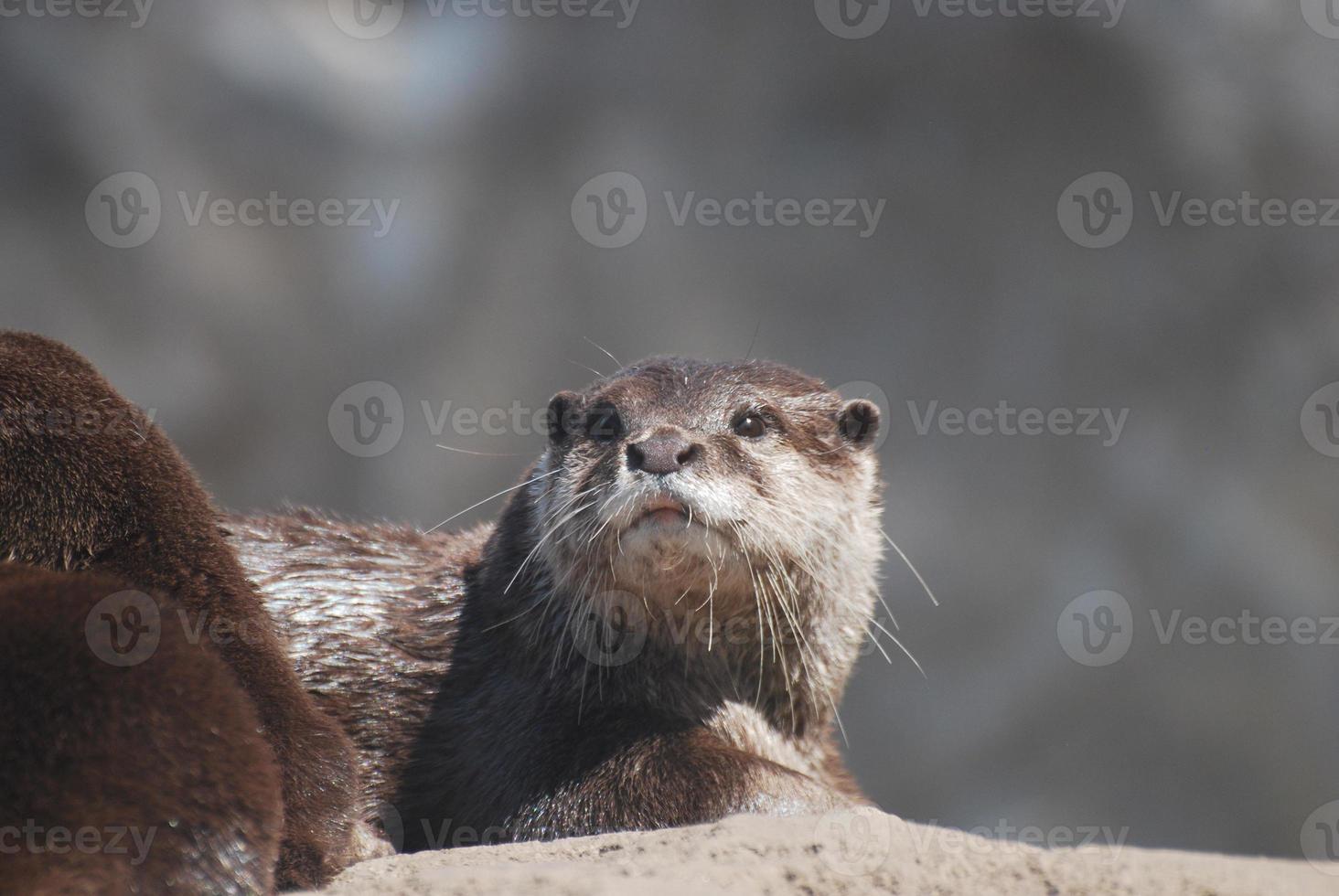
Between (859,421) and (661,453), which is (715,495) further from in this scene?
(859,421)

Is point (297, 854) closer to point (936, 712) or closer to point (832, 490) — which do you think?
point (832, 490)

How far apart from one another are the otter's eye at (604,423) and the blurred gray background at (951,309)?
2775 millimetres

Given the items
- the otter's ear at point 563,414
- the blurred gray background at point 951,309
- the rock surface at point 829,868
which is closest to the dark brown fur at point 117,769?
the rock surface at point 829,868

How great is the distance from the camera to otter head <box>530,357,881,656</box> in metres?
3.21

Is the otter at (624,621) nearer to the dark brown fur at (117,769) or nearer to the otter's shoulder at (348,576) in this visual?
the otter's shoulder at (348,576)

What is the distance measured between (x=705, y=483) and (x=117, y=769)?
5.32 feet

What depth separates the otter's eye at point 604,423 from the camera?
354cm

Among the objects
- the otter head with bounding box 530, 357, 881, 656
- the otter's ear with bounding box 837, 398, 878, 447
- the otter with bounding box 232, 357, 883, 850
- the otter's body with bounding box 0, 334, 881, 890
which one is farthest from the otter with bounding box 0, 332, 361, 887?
the otter's ear with bounding box 837, 398, 878, 447

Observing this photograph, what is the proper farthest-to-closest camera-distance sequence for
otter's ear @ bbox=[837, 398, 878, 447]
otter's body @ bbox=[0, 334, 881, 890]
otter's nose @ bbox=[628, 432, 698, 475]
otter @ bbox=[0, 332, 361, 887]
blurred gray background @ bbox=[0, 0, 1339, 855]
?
1. blurred gray background @ bbox=[0, 0, 1339, 855]
2. otter's ear @ bbox=[837, 398, 878, 447]
3. otter's nose @ bbox=[628, 432, 698, 475]
4. otter's body @ bbox=[0, 334, 881, 890]
5. otter @ bbox=[0, 332, 361, 887]

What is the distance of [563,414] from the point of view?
3738 millimetres

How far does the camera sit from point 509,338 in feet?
21.0

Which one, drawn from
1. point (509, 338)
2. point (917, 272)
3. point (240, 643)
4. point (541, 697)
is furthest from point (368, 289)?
point (240, 643)

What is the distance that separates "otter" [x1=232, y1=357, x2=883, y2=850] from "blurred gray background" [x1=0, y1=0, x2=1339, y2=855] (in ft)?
8.25

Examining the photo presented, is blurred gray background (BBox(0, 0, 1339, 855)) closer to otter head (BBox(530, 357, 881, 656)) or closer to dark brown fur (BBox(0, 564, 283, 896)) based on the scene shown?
otter head (BBox(530, 357, 881, 656))
